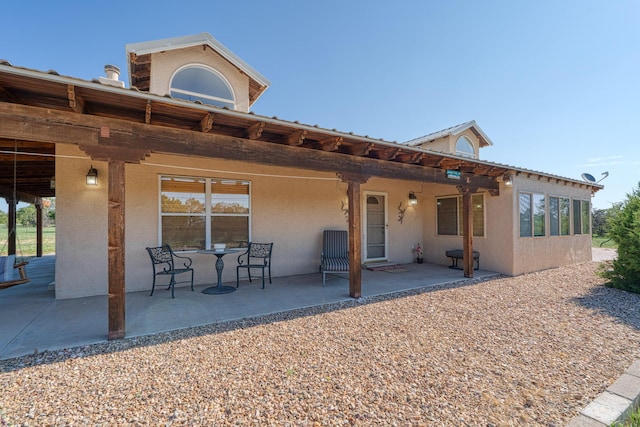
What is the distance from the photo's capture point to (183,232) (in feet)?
19.0

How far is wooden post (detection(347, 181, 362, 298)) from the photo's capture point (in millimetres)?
4969

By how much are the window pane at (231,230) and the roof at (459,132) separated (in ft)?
27.2

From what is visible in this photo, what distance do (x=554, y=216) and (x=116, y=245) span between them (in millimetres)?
11154

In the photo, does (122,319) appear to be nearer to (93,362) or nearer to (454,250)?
(93,362)

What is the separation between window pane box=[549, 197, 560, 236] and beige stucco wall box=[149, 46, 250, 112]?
9.53 meters

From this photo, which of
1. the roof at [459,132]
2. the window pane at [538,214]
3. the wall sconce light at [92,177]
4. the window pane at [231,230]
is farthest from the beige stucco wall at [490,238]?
the wall sconce light at [92,177]

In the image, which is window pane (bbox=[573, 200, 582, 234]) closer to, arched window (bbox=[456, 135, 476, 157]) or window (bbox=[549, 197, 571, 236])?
window (bbox=[549, 197, 571, 236])

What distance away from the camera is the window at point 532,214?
7644mm

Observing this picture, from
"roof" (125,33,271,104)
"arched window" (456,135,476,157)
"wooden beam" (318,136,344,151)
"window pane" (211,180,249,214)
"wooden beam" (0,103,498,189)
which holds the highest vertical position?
"roof" (125,33,271,104)

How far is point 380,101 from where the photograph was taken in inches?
461

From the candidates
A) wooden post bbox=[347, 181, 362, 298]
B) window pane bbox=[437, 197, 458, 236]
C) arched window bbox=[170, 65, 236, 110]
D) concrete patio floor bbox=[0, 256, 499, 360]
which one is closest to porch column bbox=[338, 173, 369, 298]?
wooden post bbox=[347, 181, 362, 298]

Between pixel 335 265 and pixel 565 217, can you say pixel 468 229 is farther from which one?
pixel 565 217

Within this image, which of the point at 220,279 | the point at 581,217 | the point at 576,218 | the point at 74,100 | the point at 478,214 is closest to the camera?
the point at 74,100

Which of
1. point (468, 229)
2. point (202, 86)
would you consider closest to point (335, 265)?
point (468, 229)
